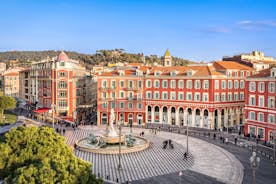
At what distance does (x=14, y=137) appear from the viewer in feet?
76.5

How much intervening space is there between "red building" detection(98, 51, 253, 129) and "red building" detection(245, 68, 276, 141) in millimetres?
8708

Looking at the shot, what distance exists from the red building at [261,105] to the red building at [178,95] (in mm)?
8708

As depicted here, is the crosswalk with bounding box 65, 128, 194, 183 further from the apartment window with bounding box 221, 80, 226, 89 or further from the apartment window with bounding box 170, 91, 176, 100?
the apartment window with bounding box 221, 80, 226, 89

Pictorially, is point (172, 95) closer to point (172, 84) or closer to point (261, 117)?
point (172, 84)

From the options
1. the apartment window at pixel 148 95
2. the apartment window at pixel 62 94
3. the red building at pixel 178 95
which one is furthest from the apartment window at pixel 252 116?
the apartment window at pixel 62 94

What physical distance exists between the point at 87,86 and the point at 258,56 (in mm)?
58777

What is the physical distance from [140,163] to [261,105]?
2739 cm

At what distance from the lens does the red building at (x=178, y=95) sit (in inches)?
2457

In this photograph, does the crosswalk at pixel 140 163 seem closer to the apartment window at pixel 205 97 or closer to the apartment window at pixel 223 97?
the apartment window at pixel 205 97

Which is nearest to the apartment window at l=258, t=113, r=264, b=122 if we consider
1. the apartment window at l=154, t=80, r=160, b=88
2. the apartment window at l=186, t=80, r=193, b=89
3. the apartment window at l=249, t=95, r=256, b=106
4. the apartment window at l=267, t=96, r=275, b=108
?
the apartment window at l=267, t=96, r=275, b=108

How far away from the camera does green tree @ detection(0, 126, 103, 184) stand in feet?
55.9

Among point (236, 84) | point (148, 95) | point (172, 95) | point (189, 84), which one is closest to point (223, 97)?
point (236, 84)

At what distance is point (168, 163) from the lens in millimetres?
36875

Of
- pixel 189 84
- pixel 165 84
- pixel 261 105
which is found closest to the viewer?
pixel 261 105
